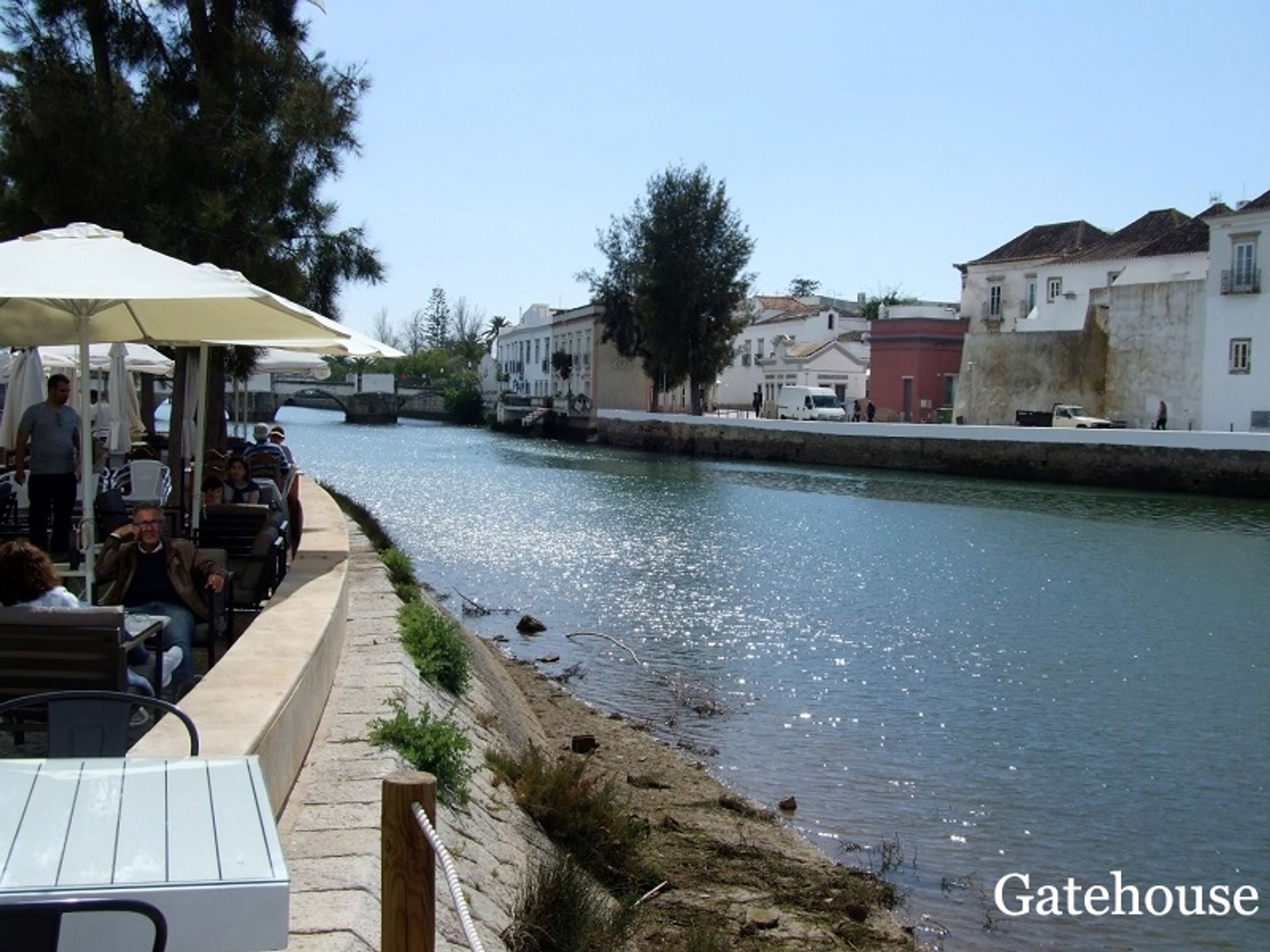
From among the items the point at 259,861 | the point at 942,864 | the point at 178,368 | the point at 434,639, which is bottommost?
the point at 942,864

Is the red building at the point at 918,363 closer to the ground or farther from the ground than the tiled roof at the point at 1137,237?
closer to the ground

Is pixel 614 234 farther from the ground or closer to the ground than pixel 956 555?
farther from the ground

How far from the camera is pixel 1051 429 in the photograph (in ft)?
154

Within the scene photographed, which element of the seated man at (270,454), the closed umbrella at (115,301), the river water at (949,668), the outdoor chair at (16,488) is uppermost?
the closed umbrella at (115,301)

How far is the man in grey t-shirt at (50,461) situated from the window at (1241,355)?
43692mm

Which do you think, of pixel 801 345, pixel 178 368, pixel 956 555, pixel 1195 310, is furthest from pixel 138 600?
pixel 801 345

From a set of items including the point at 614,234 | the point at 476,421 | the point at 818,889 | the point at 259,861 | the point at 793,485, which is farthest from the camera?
the point at 476,421

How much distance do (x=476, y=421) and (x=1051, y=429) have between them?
224ft

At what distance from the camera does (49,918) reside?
97.8 inches

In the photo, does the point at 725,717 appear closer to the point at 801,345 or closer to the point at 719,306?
the point at 719,306

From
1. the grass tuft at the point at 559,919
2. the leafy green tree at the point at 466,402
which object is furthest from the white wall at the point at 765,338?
the grass tuft at the point at 559,919

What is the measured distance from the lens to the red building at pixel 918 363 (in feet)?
210

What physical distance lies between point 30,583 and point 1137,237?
61882mm

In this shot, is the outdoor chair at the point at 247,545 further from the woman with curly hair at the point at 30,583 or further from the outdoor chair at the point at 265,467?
the outdoor chair at the point at 265,467
